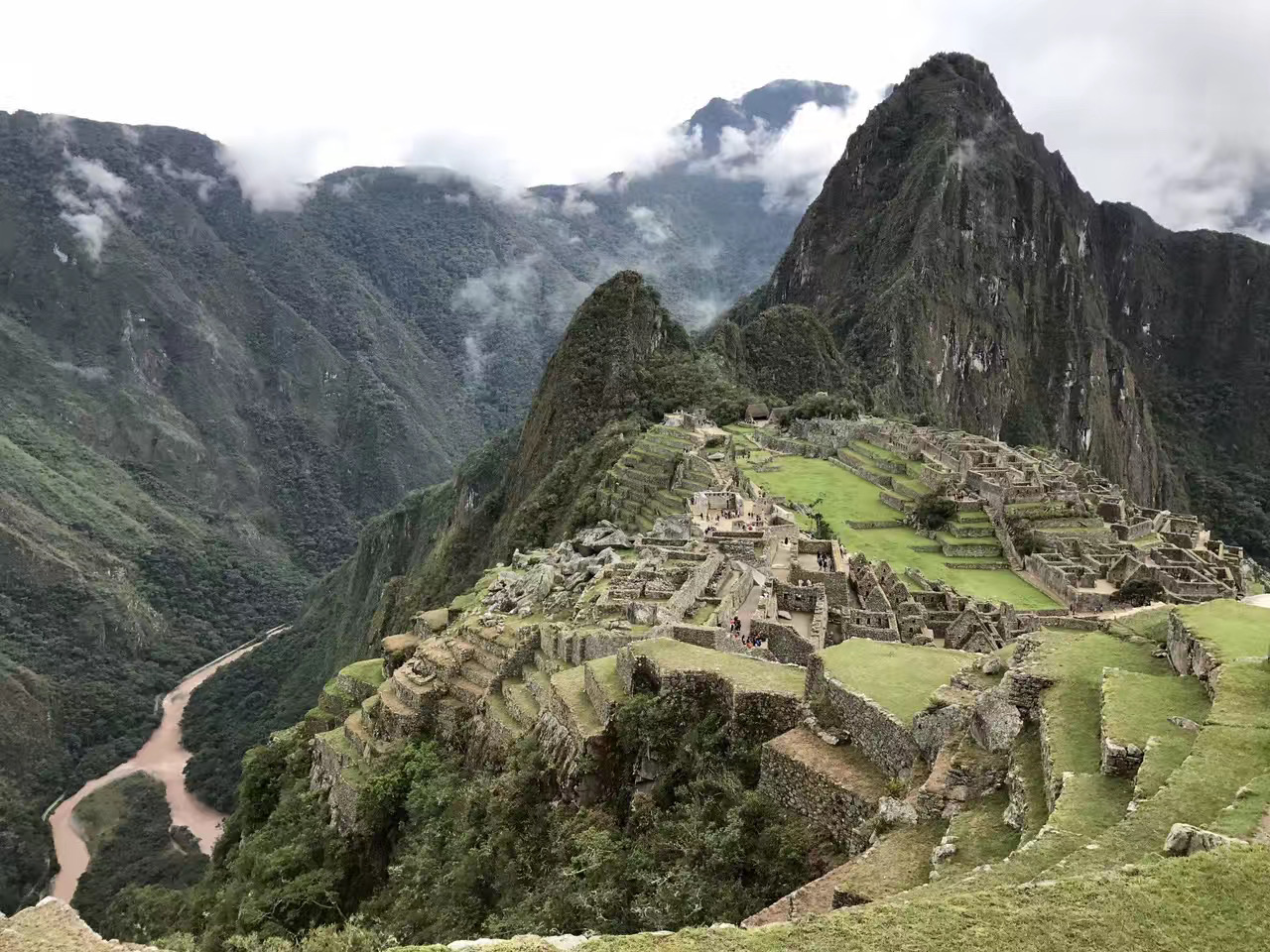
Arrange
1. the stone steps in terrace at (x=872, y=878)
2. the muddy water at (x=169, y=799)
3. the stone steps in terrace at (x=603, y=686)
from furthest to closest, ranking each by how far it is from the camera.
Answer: the muddy water at (x=169, y=799) → the stone steps in terrace at (x=603, y=686) → the stone steps in terrace at (x=872, y=878)

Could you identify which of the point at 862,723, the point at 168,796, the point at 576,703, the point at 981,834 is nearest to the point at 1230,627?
the point at 862,723

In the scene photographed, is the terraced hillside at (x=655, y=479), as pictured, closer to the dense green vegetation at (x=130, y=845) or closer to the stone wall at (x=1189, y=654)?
the dense green vegetation at (x=130, y=845)

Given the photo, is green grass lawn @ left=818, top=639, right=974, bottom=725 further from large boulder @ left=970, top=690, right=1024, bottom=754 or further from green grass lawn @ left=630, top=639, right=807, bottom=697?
large boulder @ left=970, top=690, right=1024, bottom=754

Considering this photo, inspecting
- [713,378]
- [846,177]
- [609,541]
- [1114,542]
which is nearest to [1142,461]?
[846,177]

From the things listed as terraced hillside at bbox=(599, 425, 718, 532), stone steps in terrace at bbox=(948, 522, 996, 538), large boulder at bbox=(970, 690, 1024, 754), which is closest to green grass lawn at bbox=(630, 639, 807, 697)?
large boulder at bbox=(970, 690, 1024, 754)

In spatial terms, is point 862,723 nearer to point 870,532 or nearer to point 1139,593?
point 1139,593

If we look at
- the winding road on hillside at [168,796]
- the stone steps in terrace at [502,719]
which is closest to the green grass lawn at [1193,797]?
the stone steps in terrace at [502,719]
